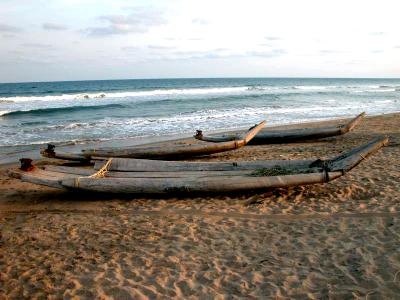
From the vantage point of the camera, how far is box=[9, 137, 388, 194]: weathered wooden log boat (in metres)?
6.12

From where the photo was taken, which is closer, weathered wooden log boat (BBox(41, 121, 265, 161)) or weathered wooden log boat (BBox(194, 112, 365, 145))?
weathered wooden log boat (BBox(41, 121, 265, 161))

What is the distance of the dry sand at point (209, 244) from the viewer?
146 inches

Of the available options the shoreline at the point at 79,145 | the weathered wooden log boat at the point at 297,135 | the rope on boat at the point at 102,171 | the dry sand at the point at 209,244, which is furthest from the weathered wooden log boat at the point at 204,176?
the weathered wooden log boat at the point at 297,135

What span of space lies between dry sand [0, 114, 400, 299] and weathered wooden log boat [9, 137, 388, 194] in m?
0.27

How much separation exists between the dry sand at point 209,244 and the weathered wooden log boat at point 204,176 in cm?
27

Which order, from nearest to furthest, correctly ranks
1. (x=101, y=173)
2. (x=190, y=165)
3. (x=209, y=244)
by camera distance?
(x=209, y=244) < (x=101, y=173) < (x=190, y=165)

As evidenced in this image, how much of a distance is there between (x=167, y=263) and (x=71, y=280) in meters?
1.01

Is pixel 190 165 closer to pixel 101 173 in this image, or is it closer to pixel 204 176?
pixel 204 176

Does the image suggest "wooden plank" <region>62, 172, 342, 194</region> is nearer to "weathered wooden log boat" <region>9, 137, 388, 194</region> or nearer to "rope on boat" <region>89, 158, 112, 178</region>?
"weathered wooden log boat" <region>9, 137, 388, 194</region>

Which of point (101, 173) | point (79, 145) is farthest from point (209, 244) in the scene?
point (79, 145)

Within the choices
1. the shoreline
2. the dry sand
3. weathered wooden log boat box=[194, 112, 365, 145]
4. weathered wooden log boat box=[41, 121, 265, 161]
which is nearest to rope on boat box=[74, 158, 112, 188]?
the dry sand

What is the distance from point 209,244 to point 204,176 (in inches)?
84.1

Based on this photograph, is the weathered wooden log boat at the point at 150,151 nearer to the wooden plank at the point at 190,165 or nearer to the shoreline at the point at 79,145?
the wooden plank at the point at 190,165

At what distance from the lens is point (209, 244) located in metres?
4.68
